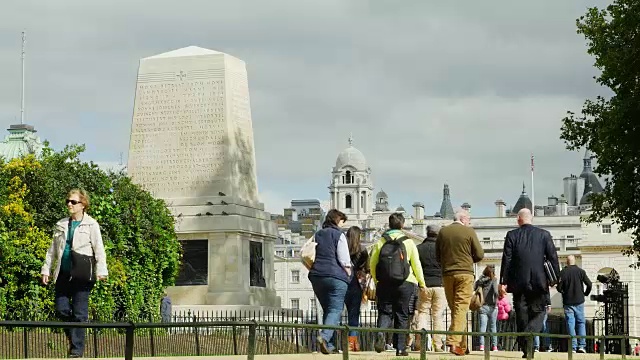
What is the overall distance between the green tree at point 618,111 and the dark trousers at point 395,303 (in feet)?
63.3

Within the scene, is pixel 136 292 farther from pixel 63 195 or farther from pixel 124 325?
pixel 124 325

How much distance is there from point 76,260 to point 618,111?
24.6m

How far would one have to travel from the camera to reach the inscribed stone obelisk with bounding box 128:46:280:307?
38188 mm

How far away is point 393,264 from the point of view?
67.6 ft

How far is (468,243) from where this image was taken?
20.7 meters

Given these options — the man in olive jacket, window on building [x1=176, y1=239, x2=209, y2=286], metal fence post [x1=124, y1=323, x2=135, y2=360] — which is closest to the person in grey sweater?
the man in olive jacket

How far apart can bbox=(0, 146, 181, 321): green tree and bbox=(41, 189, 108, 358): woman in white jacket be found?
1844 centimetres

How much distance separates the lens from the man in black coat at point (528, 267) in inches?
794

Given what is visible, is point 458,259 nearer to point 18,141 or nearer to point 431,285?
point 431,285

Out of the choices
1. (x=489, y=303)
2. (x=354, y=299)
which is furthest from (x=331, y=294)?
(x=489, y=303)

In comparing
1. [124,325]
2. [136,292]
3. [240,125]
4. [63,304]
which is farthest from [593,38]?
[124,325]

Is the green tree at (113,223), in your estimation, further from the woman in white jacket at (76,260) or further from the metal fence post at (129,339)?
the metal fence post at (129,339)

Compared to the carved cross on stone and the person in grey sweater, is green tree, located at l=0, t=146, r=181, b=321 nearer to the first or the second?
the carved cross on stone

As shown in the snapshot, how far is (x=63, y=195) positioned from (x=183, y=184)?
3.11m
